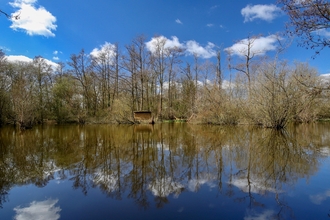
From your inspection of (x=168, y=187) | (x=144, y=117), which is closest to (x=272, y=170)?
(x=168, y=187)

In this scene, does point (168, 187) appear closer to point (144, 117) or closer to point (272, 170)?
point (272, 170)

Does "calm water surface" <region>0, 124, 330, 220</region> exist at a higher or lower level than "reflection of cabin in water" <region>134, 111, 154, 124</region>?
lower

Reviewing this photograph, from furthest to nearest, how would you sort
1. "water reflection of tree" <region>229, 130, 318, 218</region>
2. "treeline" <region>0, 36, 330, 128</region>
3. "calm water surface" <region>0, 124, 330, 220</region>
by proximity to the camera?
"treeline" <region>0, 36, 330, 128</region> < "water reflection of tree" <region>229, 130, 318, 218</region> < "calm water surface" <region>0, 124, 330, 220</region>

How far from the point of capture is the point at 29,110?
1798 cm

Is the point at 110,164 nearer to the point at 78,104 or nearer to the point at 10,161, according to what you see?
the point at 10,161

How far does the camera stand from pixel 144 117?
79.7ft

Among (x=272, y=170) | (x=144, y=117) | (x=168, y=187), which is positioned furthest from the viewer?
(x=144, y=117)

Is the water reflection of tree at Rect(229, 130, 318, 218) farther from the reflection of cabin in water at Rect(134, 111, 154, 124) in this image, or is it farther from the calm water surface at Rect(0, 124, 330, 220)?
the reflection of cabin in water at Rect(134, 111, 154, 124)

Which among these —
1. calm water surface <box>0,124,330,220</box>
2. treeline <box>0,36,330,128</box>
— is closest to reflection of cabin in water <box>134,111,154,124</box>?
treeline <box>0,36,330,128</box>

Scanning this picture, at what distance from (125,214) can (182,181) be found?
152 centimetres

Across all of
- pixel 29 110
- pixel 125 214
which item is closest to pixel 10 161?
pixel 125 214

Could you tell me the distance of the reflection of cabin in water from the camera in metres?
24.2

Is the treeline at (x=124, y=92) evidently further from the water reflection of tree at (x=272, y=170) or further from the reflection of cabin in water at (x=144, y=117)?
the water reflection of tree at (x=272, y=170)

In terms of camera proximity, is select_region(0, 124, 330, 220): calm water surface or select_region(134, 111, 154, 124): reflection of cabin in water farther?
select_region(134, 111, 154, 124): reflection of cabin in water
